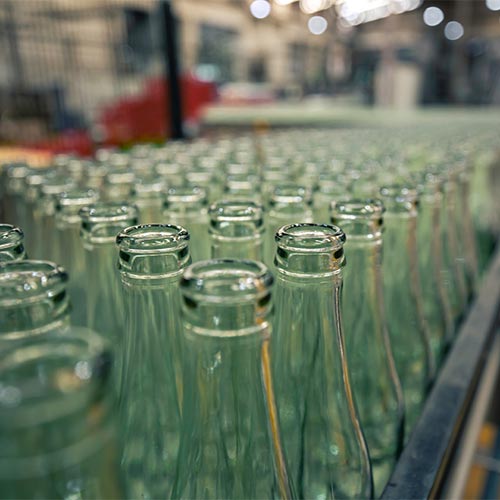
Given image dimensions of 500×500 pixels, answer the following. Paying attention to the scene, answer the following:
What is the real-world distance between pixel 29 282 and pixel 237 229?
18 centimetres

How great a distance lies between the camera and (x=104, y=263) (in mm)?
415

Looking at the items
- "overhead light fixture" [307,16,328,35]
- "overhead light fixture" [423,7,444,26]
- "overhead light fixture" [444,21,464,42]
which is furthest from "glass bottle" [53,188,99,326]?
"overhead light fixture" [307,16,328,35]

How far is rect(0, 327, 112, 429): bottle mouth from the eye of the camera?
0.16 meters

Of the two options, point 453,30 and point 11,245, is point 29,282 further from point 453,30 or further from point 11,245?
point 453,30

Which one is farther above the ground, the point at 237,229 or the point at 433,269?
the point at 237,229

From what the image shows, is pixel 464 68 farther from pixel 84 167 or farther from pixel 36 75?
pixel 84 167

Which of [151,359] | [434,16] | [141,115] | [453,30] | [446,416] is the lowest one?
[446,416]

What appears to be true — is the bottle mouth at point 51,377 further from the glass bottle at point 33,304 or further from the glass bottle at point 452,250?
the glass bottle at point 452,250

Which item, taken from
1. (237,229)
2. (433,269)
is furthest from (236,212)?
(433,269)

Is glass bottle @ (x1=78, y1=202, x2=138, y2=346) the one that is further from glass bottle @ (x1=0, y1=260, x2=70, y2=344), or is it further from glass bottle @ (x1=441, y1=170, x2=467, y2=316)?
glass bottle @ (x1=441, y1=170, x2=467, y2=316)

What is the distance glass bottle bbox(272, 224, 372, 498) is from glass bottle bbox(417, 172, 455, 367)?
0.27 metres

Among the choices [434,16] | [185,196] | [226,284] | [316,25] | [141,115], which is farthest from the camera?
[316,25]

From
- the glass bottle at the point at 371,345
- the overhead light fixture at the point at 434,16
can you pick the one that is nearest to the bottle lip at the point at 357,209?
A: the glass bottle at the point at 371,345

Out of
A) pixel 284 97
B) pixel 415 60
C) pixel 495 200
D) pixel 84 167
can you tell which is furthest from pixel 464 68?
pixel 84 167
